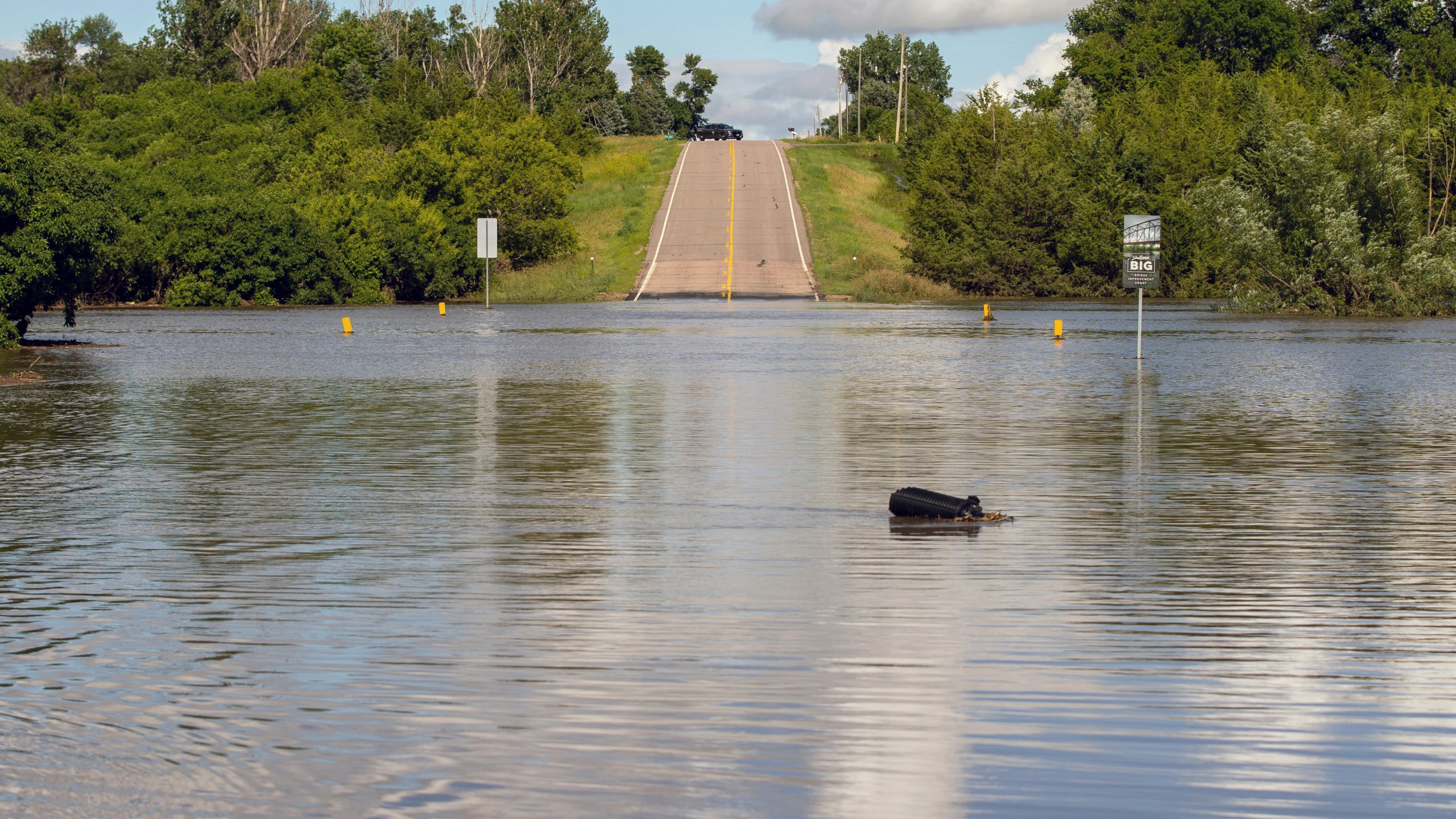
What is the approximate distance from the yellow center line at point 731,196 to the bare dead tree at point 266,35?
40883 millimetres

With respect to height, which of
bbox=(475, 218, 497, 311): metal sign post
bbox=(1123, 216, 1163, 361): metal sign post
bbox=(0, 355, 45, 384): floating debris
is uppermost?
bbox=(475, 218, 497, 311): metal sign post

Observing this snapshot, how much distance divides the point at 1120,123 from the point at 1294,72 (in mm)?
33142

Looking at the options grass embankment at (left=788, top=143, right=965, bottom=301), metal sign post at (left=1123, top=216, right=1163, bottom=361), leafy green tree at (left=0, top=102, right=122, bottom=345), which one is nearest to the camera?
metal sign post at (left=1123, top=216, right=1163, bottom=361)

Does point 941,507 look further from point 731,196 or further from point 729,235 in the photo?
point 731,196

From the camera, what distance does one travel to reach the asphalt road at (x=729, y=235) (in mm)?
77250

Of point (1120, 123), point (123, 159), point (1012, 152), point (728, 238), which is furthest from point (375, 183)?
point (1120, 123)

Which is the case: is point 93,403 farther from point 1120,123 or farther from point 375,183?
point 1120,123

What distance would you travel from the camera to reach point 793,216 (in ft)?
320

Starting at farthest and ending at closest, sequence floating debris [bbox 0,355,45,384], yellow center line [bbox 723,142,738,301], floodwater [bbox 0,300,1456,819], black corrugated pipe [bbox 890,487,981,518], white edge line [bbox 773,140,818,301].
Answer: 1. white edge line [bbox 773,140,818,301]
2. yellow center line [bbox 723,142,738,301]
3. floating debris [bbox 0,355,45,384]
4. black corrugated pipe [bbox 890,487,981,518]
5. floodwater [bbox 0,300,1456,819]

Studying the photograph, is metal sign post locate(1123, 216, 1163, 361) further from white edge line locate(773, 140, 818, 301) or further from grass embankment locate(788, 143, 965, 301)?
grass embankment locate(788, 143, 965, 301)

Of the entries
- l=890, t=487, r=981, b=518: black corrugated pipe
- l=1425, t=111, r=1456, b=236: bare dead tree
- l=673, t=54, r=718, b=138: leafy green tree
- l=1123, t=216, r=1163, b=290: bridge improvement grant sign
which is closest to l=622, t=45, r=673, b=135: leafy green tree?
l=673, t=54, r=718, b=138: leafy green tree

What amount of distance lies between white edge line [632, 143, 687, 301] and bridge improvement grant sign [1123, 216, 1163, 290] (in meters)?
41.4

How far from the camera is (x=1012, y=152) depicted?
8331 cm

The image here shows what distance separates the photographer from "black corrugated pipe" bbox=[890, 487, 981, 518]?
1273cm
